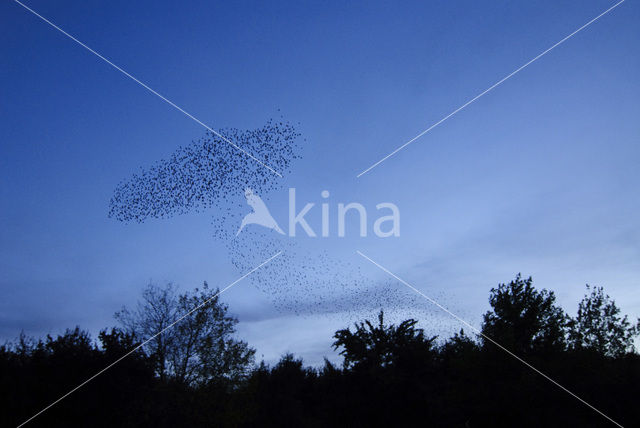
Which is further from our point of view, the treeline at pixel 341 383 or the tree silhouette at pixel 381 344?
the tree silhouette at pixel 381 344

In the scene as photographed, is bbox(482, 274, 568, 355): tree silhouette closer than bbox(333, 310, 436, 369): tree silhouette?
Yes

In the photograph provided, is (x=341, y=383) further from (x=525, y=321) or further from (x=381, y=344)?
(x=525, y=321)

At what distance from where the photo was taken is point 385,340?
4153 cm

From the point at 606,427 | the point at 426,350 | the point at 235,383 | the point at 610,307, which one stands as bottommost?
the point at 606,427

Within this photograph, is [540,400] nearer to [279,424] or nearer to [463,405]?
[463,405]

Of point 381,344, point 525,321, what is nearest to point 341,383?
point 381,344

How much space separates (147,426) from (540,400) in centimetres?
2230

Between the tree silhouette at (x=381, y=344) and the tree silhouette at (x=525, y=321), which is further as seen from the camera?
the tree silhouette at (x=381, y=344)

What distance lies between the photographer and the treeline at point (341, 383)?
25438 mm

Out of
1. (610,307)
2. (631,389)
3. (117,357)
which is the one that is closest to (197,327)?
(117,357)

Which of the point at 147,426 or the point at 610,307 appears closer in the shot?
the point at 147,426

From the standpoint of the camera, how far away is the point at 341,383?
4162cm

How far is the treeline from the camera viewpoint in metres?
25.4

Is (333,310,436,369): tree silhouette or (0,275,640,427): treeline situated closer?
(0,275,640,427): treeline
